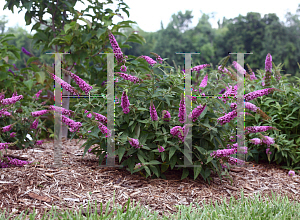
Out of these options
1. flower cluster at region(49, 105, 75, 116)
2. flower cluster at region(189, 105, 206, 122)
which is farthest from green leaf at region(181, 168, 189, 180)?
flower cluster at region(49, 105, 75, 116)

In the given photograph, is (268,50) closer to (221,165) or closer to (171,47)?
(171,47)

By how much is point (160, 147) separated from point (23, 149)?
233 centimetres

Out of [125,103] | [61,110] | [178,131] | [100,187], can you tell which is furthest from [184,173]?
[61,110]

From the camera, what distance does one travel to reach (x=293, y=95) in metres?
4.37

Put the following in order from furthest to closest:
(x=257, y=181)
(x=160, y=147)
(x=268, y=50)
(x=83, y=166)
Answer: (x=268, y=50) → (x=257, y=181) → (x=83, y=166) → (x=160, y=147)

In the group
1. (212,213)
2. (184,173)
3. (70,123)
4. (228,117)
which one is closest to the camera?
(212,213)

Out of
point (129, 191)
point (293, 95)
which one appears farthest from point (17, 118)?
point (293, 95)

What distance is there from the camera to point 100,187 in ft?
8.95

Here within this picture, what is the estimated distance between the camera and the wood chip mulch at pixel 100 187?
243 centimetres

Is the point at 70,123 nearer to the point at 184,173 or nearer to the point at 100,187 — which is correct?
the point at 100,187

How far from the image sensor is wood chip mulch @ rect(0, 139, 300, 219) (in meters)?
2.43

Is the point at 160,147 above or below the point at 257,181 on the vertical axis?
above

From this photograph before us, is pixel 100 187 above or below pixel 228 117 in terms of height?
below

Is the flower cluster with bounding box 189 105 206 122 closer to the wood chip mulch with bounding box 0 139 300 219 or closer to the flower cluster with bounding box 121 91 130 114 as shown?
the flower cluster with bounding box 121 91 130 114
